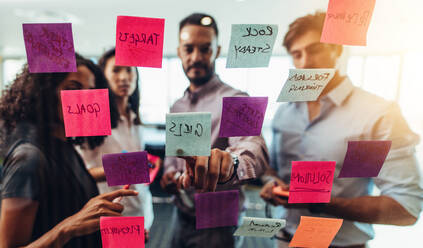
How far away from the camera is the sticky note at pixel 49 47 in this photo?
394mm

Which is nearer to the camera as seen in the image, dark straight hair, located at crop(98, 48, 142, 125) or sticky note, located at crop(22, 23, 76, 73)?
sticky note, located at crop(22, 23, 76, 73)

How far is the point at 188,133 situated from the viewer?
41 centimetres

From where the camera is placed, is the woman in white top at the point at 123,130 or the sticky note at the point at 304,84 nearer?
the sticky note at the point at 304,84

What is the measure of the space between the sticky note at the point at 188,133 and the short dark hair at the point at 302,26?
0.26m

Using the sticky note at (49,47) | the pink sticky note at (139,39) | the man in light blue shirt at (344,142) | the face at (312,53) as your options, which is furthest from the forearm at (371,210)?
the sticky note at (49,47)

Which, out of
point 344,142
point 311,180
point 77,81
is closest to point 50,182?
point 77,81

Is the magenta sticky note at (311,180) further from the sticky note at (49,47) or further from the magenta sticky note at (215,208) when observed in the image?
the sticky note at (49,47)

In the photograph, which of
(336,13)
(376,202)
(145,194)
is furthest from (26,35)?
(376,202)

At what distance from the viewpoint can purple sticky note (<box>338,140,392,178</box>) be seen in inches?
18.6

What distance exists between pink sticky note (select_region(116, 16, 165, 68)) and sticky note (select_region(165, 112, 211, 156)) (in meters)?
0.13

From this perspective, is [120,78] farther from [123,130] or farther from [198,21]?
[198,21]

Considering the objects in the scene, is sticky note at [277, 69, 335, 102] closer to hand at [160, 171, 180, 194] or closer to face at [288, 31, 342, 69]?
face at [288, 31, 342, 69]

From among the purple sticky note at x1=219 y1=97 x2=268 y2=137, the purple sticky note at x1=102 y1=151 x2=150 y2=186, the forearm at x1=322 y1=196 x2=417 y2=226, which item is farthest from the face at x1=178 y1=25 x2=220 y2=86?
the forearm at x1=322 y1=196 x2=417 y2=226

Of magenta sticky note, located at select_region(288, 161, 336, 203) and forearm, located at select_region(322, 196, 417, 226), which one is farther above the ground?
magenta sticky note, located at select_region(288, 161, 336, 203)
